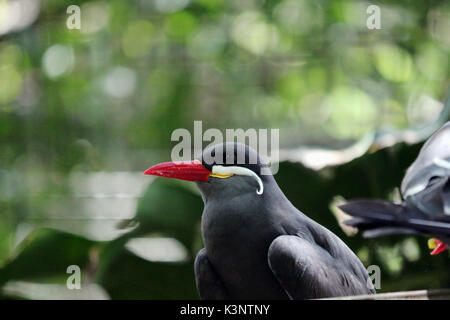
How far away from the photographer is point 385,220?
20.2 inches

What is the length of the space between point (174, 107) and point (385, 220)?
0.92 metres

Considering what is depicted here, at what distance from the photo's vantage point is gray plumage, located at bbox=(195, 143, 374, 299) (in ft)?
2.15

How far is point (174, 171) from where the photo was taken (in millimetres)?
656

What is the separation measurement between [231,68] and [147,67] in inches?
7.9

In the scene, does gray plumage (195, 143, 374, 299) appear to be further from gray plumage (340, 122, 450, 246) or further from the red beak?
gray plumage (340, 122, 450, 246)

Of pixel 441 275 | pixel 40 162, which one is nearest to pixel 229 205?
pixel 441 275

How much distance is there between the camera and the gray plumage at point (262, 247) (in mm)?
656

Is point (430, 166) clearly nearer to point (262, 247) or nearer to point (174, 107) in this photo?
point (262, 247)

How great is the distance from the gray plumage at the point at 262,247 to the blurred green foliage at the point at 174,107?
0.94ft

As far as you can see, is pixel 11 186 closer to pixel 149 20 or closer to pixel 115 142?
pixel 115 142

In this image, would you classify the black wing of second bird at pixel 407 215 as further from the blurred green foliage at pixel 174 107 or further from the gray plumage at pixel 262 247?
the blurred green foliage at pixel 174 107

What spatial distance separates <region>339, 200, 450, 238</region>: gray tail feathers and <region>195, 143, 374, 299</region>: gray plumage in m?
0.15

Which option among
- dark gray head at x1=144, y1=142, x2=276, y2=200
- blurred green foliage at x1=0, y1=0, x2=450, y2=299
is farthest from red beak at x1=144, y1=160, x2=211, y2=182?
blurred green foliage at x1=0, y1=0, x2=450, y2=299
